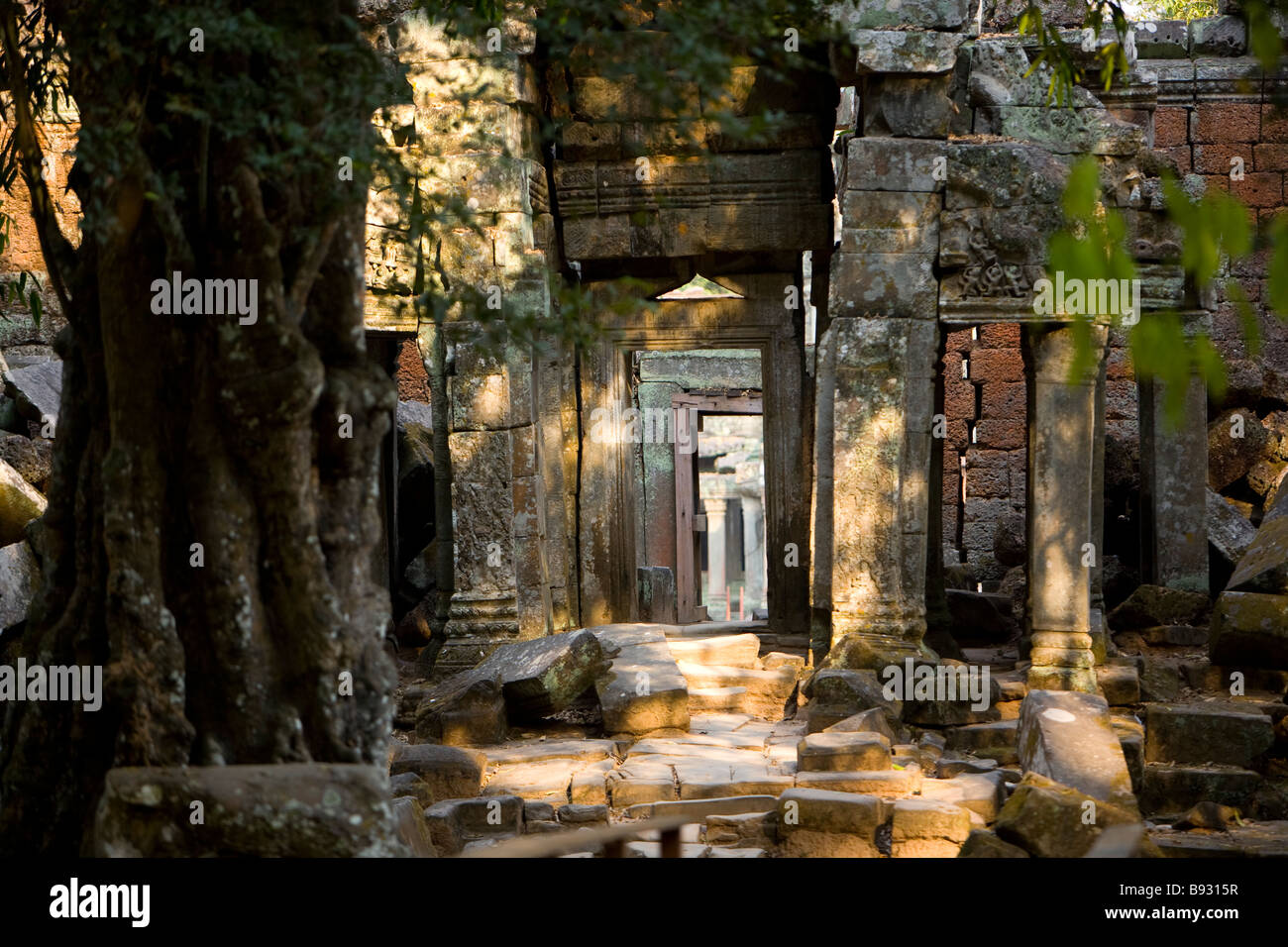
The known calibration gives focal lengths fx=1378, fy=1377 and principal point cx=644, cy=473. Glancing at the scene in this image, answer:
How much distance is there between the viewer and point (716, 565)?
3434 cm

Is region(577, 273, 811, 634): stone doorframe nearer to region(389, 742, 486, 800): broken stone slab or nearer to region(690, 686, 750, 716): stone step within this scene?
region(690, 686, 750, 716): stone step

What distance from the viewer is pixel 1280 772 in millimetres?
8820

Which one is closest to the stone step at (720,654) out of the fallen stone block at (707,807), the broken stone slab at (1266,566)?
the fallen stone block at (707,807)

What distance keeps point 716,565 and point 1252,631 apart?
2432 cm

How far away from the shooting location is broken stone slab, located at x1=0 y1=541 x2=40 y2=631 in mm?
9492

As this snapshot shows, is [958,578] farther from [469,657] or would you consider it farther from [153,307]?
[153,307]

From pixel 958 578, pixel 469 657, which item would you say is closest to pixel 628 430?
pixel 469 657

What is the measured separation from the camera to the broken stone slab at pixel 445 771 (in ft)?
23.9

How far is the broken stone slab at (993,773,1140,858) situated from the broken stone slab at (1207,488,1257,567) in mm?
8089

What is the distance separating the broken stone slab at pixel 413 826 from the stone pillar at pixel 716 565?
25696 millimetres

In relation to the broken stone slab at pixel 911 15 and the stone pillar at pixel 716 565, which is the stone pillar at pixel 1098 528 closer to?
the broken stone slab at pixel 911 15

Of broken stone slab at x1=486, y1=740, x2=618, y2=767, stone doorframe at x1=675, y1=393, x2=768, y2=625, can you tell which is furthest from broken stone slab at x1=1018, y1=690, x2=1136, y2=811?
stone doorframe at x1=675, y1=393, x2=768, y2=625

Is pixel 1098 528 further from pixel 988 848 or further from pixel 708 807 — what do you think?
pixel 988 848

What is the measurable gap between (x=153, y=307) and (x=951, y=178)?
6476mm
